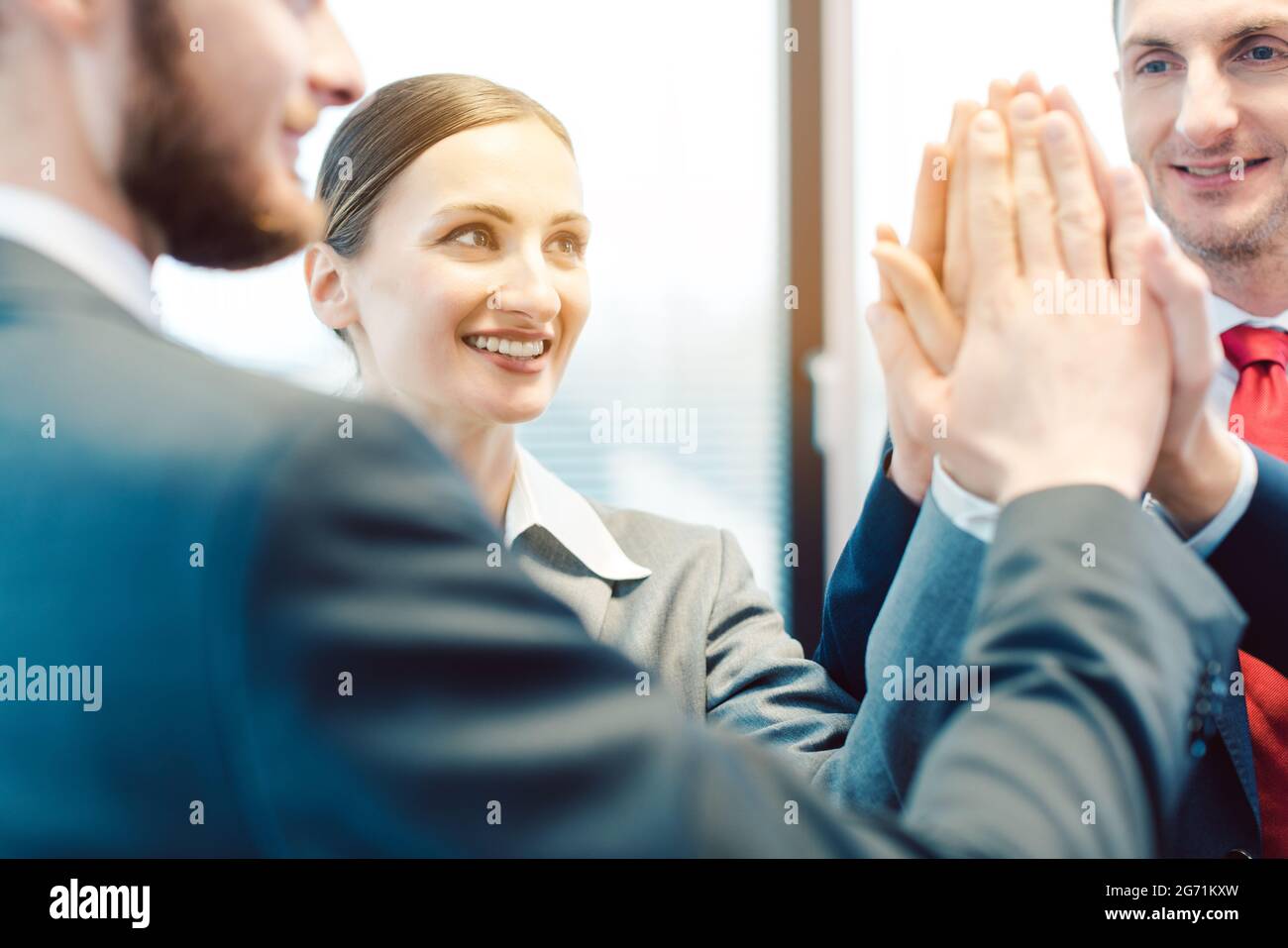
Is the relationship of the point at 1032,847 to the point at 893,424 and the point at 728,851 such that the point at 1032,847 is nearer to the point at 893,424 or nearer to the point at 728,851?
the point at 728,851

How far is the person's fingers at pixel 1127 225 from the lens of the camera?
0.84 m

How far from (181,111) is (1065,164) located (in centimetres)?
65

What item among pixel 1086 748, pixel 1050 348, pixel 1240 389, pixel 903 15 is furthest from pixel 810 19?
pixel 1086 748

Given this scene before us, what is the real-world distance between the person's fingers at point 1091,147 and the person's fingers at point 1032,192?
13mm

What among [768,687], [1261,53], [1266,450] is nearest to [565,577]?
[768,687]

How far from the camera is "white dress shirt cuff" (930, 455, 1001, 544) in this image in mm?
823

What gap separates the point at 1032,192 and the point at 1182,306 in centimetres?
14

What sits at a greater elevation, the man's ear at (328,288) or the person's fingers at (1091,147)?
the man's ear at (328,288)

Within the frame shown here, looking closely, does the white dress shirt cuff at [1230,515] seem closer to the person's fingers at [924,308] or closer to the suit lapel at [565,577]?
the person's fingers at [924,308]

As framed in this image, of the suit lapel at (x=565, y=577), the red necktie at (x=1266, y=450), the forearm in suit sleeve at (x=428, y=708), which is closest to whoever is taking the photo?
the forearm in suit sleeve at (x=428, y=708)

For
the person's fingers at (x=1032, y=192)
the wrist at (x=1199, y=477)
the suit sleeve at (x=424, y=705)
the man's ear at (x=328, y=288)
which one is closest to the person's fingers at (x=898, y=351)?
the person's fingers at (x=1032, y=192)

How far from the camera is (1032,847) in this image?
0.63 m

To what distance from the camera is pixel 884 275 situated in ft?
3.10

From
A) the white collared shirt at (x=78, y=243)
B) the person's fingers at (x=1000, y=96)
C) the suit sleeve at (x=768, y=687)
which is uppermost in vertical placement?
the person's fingers at (x=1000, y=96)
